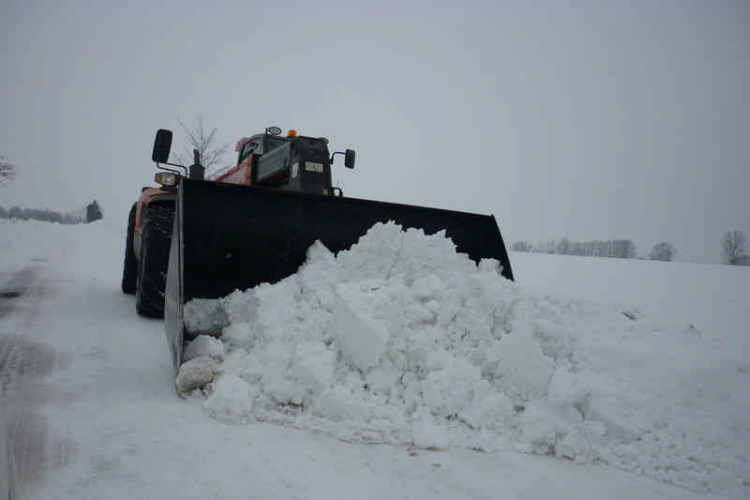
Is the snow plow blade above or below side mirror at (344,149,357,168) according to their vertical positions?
below

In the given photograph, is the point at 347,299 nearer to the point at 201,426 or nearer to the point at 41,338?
the point at 201,426

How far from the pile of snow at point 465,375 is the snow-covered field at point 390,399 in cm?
1

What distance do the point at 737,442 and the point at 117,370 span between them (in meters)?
3.78

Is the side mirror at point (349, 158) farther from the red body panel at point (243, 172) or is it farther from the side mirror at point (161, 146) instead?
the side mirror at point (161, 146)

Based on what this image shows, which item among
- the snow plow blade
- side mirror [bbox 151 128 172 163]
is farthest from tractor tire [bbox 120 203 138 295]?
the snow plow blade

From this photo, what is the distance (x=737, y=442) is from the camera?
2.38 m

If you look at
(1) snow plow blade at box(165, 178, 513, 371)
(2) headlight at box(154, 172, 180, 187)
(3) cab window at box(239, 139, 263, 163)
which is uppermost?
(3) cab window at box(239, 139, 263, 163)

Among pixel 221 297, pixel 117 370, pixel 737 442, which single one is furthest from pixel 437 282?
pixel 117 370

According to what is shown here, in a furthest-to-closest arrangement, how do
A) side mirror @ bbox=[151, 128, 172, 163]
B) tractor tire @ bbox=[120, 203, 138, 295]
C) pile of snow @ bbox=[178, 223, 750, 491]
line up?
tractor tire @ bbox=[120, 203, 138, 295]
side mirror @ bbox=[151, 128, 172, 163]
pile of snow @ bbox=[178, 223, 750, 491]

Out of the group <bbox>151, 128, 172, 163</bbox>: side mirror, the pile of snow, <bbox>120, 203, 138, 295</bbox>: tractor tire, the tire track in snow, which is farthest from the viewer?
<bbox>120, 203, 138, 295</bbox>: tractor tire

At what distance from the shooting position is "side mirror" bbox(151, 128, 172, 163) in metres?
4.19

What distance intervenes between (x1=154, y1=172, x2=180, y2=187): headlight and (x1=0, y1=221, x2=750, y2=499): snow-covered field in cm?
159

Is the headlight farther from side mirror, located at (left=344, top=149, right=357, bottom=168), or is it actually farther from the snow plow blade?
side mirror, located at (left=344, top=149, right=357, bottom=168)

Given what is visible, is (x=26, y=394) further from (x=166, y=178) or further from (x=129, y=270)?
(x=129, y=270)
